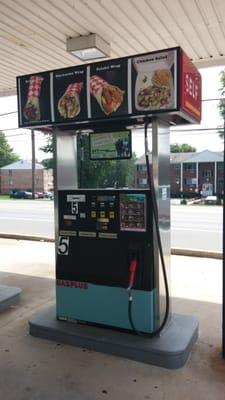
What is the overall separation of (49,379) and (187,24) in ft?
12.7

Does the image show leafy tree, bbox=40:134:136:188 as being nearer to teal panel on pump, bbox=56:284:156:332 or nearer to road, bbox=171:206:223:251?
teal panel on pump, bbox=56:284:156:332

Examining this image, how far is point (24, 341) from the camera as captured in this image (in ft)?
10.8

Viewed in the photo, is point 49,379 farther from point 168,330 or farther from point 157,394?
point 168,330

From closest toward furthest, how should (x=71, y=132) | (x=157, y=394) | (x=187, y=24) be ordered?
(x=157, y=394)
(x=71, y=132)
(x=187, y=24)

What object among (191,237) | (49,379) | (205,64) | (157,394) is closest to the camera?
(157,394)

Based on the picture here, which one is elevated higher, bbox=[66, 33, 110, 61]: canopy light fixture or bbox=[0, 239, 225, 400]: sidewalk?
bbox=[66, 33, 110, 61]: canopy light fixture

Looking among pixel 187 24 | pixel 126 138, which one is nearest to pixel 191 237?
pixel 187 24

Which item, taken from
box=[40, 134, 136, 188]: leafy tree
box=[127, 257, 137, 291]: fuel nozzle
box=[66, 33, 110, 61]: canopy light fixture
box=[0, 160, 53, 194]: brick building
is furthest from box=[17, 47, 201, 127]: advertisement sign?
box=[0, 160, 53, 194]: brick building

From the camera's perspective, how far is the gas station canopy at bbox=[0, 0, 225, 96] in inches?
154

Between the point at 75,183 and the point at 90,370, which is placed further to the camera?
the point at 75,183

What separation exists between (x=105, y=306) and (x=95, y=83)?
6.00 feet

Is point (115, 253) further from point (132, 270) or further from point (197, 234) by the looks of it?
point (197, 234)

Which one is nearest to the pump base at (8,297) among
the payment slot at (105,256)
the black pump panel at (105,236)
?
the payment slot at (105,256)

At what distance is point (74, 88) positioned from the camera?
3.11 metres
